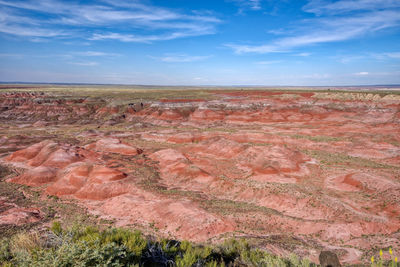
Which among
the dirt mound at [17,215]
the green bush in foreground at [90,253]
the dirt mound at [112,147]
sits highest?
the green bush in foreground at [90,253]

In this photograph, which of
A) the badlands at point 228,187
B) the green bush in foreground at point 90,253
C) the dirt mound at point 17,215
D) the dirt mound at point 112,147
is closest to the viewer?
the green bush in foreground at point 90,253

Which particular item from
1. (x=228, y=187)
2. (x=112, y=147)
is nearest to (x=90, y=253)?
(x=228, y=187)

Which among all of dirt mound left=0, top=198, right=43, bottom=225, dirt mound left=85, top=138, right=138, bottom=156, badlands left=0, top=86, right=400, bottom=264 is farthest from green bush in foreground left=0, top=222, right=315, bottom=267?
dirt mound left=85, top=138, right=138, bottom=156

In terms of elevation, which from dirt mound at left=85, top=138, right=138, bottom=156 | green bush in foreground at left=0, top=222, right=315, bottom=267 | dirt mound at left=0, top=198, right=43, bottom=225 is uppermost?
green bush in foreground at left=0, top=222, right=315, bottom=267

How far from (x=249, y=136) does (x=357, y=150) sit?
55.9 feet

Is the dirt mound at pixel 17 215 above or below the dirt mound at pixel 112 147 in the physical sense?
below

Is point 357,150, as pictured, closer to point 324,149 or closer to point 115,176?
point 324,149

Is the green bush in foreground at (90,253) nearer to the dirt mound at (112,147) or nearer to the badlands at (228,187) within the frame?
the badlands at (228,187)

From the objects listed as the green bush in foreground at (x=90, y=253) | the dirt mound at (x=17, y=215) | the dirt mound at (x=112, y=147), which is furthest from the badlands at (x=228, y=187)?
the green bush in foreground at (x=90, y=253)

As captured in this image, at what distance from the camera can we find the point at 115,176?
1056 inches

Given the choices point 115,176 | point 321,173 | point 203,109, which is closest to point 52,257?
point 115,176

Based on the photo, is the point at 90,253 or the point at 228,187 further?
the point at 228,187

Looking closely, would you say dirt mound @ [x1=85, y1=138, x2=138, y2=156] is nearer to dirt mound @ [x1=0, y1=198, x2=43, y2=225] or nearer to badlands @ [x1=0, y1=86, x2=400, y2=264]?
badlands @ [x1=0, y1=86, x2=400, y2=264]

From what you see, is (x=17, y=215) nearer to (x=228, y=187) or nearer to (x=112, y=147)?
(x=228, y=187)
